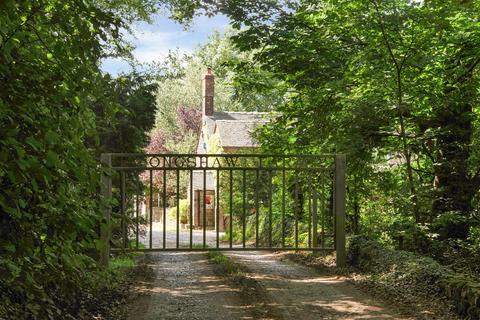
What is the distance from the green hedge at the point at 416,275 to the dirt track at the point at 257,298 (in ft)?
1.52

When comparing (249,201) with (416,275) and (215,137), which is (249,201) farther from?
(416,275)

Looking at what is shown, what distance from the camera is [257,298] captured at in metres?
6.02

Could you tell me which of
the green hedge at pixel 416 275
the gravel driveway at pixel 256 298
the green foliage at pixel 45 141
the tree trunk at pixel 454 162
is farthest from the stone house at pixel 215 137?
the green foliage at pixel 45 141

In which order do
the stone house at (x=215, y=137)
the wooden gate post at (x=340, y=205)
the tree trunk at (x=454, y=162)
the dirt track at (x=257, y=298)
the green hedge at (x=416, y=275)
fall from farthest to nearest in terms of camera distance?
the stone house at (x=215, y=137) < the tree trunk at (x=454, y=162) < the wooden gate post at (x=340, y=205) < the dirt track at (x=257, y=298) < the green hedge at (x=416, y=275)

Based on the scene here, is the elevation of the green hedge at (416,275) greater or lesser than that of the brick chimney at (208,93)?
lesser

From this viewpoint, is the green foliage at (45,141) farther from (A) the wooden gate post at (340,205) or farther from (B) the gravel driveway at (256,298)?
(A) the wooden gate post at (340,205)

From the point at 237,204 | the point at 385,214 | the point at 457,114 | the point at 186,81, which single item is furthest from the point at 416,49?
the point at 186,81

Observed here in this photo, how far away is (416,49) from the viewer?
7629 mm

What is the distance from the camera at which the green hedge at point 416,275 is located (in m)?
4.98

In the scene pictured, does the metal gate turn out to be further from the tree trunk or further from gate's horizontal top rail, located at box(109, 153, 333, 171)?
the tree trunk

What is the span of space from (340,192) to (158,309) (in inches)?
144

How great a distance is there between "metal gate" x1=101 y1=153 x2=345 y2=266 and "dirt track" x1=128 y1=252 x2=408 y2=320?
0.62 m

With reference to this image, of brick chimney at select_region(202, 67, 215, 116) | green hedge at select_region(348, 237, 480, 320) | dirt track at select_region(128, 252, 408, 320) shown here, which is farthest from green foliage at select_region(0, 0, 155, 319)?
brick chimney at select_region(202, 67, 215, 116)

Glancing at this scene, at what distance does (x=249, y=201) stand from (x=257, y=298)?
47.3ft
